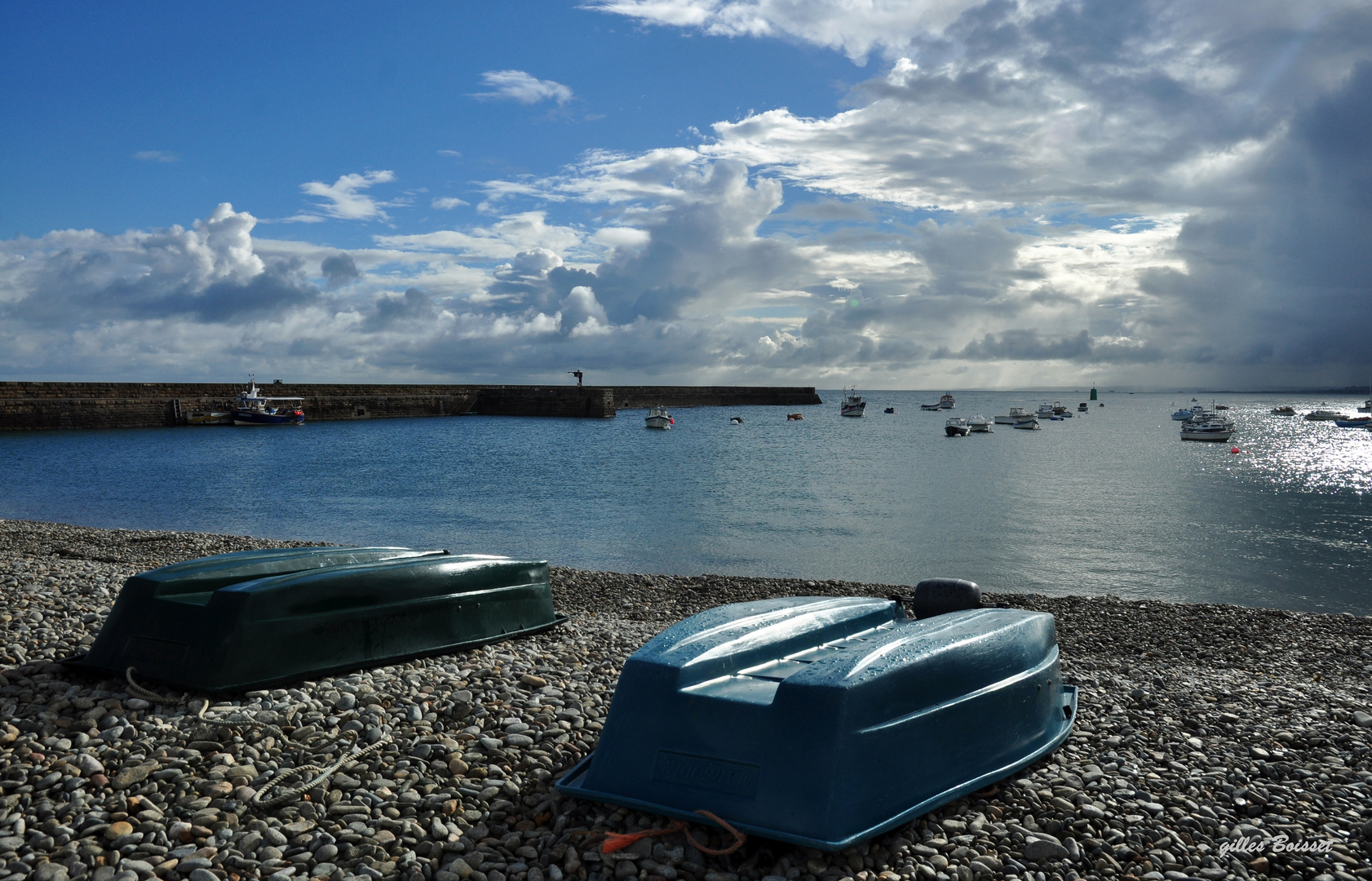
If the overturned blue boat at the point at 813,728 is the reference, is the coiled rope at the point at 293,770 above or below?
below

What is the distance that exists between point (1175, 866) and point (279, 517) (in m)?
25.5

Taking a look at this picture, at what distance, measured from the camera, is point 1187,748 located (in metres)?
4.98

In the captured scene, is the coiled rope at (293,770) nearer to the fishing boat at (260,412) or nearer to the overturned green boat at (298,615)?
the overturned green boat at (298,615)

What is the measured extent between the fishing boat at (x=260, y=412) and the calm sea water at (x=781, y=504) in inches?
333

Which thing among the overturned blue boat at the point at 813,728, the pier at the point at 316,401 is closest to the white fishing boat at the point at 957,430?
the pier at the point at 316,401

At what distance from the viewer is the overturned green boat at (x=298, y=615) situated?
5289 millimetres

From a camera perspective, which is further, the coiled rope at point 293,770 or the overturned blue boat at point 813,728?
the coiled rope at point 293,770

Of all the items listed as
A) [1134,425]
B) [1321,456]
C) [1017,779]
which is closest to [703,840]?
[1017,779]

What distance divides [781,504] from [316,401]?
211ft

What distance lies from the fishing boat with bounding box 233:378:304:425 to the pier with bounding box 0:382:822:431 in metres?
2.29
